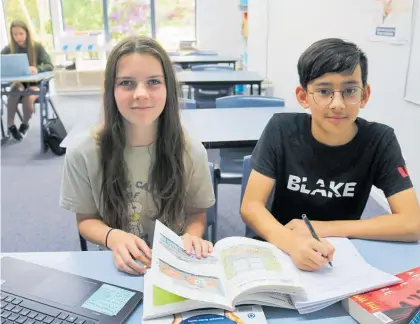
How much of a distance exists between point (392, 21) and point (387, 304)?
2228 millimetres

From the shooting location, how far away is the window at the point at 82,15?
7531 mm

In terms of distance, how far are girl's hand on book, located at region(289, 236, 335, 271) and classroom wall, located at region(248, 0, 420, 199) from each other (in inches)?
69.0

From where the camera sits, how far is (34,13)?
24.1 feet

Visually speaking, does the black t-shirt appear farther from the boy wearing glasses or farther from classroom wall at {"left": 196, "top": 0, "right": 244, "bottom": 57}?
classroom wall at {"left": 196, "top": 0, "right": 244, "bottom": 57}

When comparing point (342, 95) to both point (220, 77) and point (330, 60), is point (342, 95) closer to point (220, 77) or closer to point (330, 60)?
point (330, 60)

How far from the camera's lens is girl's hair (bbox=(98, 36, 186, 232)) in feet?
3.93

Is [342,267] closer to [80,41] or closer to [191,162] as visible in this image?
[191,162]

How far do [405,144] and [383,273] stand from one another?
6.13ft

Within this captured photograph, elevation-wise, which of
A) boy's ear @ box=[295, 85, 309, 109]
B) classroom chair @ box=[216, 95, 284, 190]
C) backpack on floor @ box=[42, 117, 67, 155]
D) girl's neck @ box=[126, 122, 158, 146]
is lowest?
backpack on floor @ box=[42, 117, 67, 155]

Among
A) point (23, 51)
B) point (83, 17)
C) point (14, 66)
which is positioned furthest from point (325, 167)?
point (83, 17)

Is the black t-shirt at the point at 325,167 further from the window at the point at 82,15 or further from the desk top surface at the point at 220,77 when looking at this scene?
the window at the point at 82,15

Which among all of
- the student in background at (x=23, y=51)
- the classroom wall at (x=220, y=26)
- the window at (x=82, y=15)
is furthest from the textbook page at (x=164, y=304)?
the window at (x=82, y=15)

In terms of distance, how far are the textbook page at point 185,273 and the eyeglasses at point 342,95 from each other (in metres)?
0.56

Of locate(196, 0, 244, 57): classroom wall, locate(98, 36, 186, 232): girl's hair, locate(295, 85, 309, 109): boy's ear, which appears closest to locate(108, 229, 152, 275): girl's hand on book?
locate(98, 36, 186, 232): girl's hair
